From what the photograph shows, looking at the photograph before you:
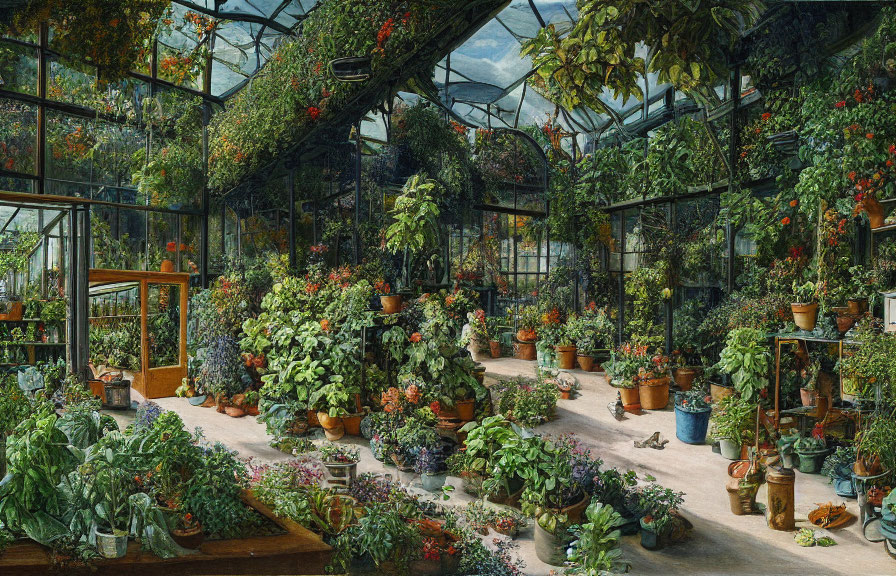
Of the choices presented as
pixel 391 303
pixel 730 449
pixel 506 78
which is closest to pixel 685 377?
pixel 730 449

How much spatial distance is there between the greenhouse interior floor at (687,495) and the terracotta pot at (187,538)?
7.22ft

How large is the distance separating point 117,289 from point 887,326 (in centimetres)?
786

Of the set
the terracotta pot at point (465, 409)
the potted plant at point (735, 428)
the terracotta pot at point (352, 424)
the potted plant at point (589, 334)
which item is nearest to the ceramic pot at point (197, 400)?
the terracotta pot at point (352, 424)

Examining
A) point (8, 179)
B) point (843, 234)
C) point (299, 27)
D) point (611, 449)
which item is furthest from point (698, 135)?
point (8, 179)

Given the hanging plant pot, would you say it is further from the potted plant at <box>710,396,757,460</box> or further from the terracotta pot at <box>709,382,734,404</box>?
the terracotta pot at <box>709,382,734,404</box>

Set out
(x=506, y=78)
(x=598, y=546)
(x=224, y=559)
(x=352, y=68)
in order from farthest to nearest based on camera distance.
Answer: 1. (x=506, y=78)
2. (x=352, y=68)
3. (x=598, y=546)
4. (x=224, y=559)

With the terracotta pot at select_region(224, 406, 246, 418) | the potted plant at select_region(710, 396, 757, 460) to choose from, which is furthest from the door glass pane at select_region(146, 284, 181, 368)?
the potted plant at select_region(710, 396, 757, 460)

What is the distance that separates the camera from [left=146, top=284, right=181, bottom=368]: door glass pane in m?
8.53

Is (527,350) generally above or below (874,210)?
below

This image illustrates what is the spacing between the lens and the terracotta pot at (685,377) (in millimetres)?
9203

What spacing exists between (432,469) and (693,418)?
300 centimetres

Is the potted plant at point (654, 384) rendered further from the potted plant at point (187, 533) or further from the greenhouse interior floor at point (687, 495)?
the potted plant at point (187, 533)

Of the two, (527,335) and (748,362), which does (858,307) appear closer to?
(748,362)

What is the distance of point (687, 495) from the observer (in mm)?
5895
